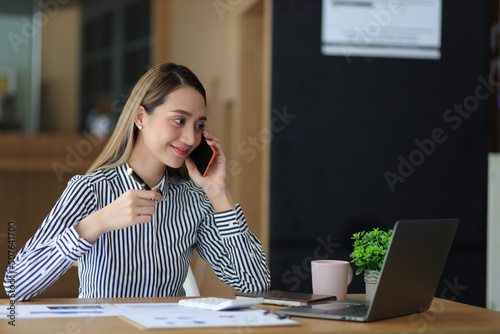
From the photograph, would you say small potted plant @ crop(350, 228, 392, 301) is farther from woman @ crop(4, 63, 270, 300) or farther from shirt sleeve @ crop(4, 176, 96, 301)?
shirt sleeve @ crop(4, 176, 96, 301)

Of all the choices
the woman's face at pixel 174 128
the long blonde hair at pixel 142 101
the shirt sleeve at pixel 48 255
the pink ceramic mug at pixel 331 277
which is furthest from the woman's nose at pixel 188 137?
the pink ceramic mug at pixel 331 277

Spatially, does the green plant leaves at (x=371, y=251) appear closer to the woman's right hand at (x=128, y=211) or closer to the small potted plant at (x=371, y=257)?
the small potted plant at (x=371, y=257)

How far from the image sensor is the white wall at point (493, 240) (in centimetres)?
317

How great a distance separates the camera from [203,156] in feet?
6.68

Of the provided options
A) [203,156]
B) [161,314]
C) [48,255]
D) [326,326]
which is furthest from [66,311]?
[203,156]

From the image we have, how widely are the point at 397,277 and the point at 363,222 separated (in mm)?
1730

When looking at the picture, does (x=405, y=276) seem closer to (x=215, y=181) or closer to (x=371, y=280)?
(x=371, y=280)

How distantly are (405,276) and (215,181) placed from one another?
30.4 inches

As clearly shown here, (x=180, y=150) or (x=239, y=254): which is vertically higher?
(x=180, y=150)

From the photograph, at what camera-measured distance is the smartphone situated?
2012mm

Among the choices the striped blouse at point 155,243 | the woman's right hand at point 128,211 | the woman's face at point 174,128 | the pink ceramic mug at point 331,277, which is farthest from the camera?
the woman's face at point 174,128

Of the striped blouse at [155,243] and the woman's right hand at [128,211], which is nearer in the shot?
the woman's right hand at [128,211]

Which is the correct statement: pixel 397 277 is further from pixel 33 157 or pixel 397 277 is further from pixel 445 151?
pixel 33 157

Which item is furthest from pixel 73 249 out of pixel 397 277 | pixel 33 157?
pixel 33 157
